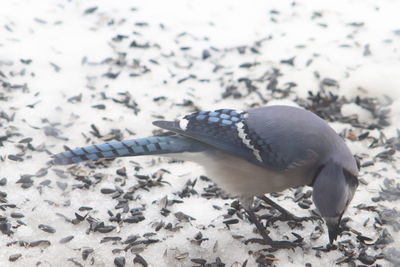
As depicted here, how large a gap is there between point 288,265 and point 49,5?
3.89 metres

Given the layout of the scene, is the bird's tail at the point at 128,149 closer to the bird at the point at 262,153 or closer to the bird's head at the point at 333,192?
the bird at the point at 262,153

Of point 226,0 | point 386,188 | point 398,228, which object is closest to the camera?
point 398,228

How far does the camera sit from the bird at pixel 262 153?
305 centimetres

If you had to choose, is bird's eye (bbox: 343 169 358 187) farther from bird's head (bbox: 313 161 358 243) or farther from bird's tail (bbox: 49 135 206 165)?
bird's tail (bbox: 49 135 206 165)

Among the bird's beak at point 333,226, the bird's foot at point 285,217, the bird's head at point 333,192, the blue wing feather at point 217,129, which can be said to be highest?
the blue wing feather at point 217,129

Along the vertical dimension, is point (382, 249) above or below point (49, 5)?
below

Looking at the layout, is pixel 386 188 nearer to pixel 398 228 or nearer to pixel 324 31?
pixel 398 228

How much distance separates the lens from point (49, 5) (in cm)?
583

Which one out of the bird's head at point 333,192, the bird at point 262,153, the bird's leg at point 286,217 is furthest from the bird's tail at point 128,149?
the bird's head at point 333,192

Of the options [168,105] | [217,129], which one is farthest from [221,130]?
[168,105]

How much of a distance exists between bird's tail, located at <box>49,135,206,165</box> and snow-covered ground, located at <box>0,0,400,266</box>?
399 mm

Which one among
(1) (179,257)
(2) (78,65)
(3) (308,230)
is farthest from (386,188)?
(2) (78,65)

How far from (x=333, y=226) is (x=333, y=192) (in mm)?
203

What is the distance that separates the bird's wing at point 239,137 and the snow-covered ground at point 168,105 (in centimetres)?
50
